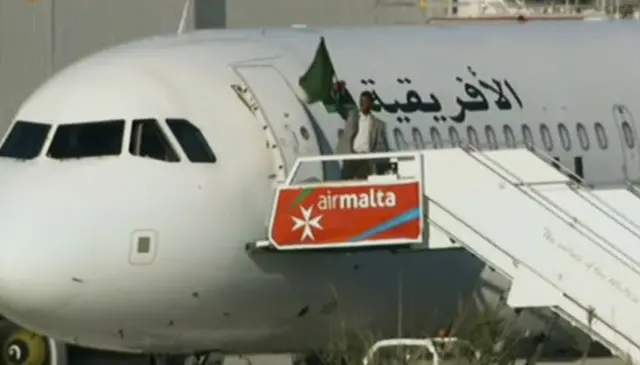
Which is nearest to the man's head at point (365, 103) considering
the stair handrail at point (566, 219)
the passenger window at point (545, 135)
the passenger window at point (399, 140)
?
the passenger window at point (399, 140)

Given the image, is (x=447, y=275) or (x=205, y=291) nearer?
(x=205, y=291)

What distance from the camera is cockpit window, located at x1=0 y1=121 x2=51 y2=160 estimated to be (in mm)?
21297

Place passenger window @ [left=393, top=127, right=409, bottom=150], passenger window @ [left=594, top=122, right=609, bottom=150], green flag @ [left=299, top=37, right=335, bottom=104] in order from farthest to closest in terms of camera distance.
A: passenger window @ [left=594, top=122, right=609, bottom=150] < passenger window @ [left=393, top=127, right=409, bottom=150] < green flag @ [left=299, top=37, right=335, bottom=104]

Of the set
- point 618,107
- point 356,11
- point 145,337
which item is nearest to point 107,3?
point 356,11

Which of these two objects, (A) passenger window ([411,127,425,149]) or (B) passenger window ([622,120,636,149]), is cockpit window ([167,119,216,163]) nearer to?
(A) passenger window ([411,127,425,149])

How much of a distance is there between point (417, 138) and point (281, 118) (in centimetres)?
191

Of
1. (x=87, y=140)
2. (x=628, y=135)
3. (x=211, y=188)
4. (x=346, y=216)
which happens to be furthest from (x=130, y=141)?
(x=628, y=135)

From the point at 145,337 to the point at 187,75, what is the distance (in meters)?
2.46

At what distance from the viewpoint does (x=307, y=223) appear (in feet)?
66.4

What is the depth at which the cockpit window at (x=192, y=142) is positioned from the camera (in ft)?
68.5

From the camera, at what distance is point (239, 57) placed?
72.3ft

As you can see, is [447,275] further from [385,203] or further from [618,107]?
[618,107]

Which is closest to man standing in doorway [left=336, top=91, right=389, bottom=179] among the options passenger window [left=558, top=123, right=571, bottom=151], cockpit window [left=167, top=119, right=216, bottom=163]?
cockpit window [left=167, top=119, right=216, bottom=163]

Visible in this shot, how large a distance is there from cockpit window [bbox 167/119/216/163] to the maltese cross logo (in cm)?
110
